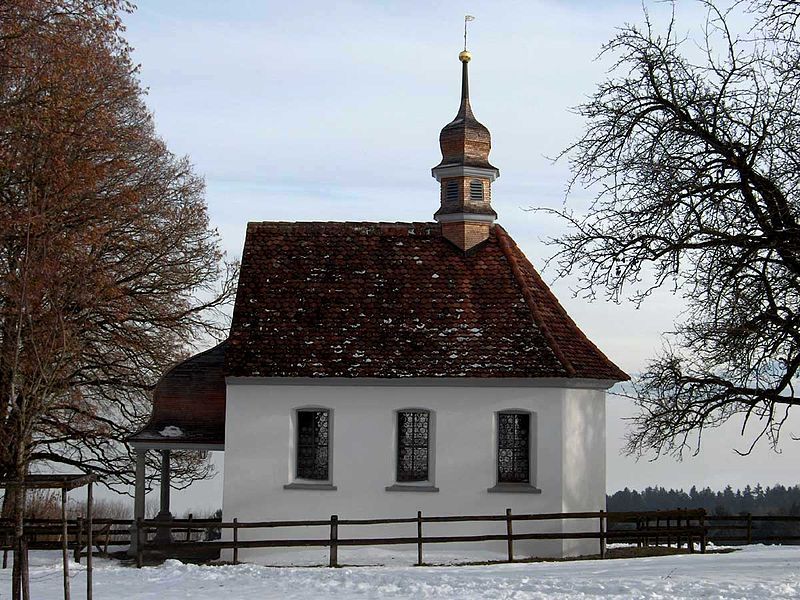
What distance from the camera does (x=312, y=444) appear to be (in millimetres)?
23172

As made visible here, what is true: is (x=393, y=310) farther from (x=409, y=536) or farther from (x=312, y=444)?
(x=409, y=536)

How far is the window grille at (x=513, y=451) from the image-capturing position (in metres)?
22.9

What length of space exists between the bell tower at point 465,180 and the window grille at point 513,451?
15.4 feet

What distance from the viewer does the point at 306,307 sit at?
24.2 metres

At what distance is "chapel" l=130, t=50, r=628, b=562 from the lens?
22.7m

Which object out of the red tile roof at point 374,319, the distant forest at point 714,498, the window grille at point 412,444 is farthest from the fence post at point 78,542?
the distant forest at point 714,498

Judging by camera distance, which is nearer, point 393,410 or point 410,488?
point 410,488

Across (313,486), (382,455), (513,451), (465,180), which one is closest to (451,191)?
(465,180)

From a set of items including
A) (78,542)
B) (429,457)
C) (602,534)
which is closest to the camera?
(78,542)

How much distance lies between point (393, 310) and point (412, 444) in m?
3.06

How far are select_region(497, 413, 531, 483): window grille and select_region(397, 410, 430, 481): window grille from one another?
1552 mm

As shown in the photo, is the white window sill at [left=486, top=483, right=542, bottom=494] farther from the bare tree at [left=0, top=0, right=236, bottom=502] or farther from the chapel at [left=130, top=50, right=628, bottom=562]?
the bare tree at [left=0, top=0, right=236, bottom=502]

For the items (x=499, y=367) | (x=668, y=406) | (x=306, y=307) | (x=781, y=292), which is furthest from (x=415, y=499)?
(x=781, y=292)

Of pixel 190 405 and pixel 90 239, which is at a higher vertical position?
pixel 90 239
